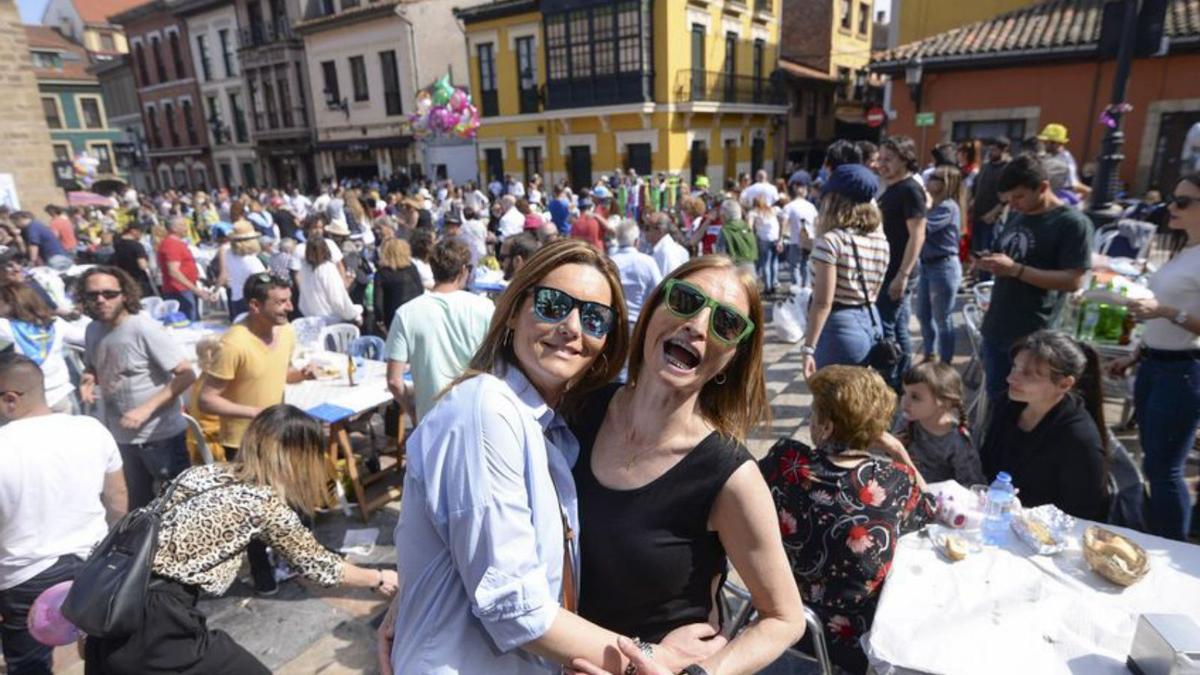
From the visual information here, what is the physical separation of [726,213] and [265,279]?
5.39 m

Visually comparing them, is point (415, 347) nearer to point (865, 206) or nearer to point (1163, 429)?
point (865, 206)

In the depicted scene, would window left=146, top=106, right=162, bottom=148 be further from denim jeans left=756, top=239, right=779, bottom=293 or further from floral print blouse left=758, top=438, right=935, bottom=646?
floral print blouse left=758, top=438, right=935, bottom=646

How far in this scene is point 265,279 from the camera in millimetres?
3580

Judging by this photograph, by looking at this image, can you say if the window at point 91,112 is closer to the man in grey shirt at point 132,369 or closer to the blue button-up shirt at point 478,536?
the man in grey shirt at point 132,369

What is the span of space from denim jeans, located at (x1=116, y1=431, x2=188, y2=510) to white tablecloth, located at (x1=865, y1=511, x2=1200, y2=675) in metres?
3.89

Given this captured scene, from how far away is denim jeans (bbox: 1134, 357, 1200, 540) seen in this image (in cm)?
277

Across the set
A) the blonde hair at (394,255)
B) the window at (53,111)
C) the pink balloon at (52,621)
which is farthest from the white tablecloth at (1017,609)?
the window at (53,111)

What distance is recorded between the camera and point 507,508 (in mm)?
1172

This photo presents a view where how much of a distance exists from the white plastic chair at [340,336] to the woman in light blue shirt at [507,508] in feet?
15.9

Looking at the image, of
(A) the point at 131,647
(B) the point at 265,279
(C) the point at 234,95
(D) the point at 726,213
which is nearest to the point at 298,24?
(C) the point at 234,95

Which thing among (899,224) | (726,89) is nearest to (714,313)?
(899,224)

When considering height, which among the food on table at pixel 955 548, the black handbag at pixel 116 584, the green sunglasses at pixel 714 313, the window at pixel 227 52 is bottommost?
the food on table at pixel 955 548

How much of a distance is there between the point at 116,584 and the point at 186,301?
7.13 metres

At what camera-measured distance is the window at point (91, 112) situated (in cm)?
3938
